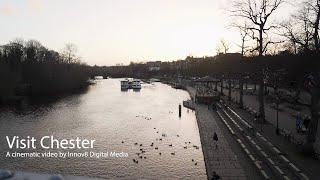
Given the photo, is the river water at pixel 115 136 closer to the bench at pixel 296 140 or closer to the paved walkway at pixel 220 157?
the paved walkway at pixel 220 157

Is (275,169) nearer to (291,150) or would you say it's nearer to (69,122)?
(291,150)

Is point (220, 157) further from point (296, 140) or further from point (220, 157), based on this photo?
point (296, 140)

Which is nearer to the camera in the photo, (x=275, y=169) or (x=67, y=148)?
(x=275, y=169)

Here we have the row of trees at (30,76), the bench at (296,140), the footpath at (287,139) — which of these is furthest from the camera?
the row of trees at (30,76)

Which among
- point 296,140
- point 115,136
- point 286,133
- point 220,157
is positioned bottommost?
point 115,136

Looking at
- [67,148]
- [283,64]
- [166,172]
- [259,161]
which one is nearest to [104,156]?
[67,148]

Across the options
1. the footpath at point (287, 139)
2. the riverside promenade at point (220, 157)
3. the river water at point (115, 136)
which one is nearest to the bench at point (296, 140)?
the footpath at point (287, 139)

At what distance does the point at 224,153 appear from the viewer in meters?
25.5

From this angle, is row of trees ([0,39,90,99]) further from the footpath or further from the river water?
the footpath

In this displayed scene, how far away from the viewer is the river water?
2478cm

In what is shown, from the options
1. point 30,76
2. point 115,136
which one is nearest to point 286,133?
point 115,136

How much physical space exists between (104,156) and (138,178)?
244 inches

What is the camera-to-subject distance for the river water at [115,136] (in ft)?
81.3

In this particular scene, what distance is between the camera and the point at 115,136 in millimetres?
35594
